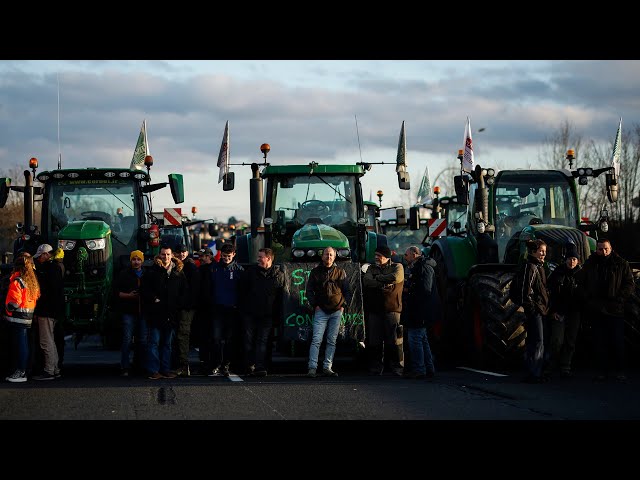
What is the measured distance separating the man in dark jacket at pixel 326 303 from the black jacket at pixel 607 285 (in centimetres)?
337

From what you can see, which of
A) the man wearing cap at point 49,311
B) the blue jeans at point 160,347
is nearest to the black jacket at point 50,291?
the man wearing cap at point 49,311

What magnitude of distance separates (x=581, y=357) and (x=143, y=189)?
789 cm

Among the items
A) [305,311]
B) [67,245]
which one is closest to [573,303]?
[305,311]

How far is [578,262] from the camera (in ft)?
54.7

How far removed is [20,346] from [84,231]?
3296mm

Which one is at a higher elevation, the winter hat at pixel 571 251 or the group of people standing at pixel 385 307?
the winter hat at pixel 571 251

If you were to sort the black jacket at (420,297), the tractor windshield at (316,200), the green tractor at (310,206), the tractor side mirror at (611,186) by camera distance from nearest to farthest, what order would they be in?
1. the black jacket at (420,297)
2. the tractor side mirror at (611,186)
3. the green tractor at (310,206)
4. the tractor windshield at (316,200)

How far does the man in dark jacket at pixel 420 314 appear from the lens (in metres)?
16.2

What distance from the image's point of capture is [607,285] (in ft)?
52.4

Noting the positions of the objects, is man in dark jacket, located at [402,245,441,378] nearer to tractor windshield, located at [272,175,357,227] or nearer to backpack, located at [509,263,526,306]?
backpack, located at [509,263,526,306]

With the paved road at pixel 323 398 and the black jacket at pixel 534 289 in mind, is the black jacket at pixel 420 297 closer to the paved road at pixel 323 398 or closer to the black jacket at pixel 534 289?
the paved road at pixel 323 398

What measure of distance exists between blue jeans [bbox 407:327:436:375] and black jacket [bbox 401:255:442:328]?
0.34ft

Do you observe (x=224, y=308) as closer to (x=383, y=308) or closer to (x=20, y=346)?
(x=383, y=308)
